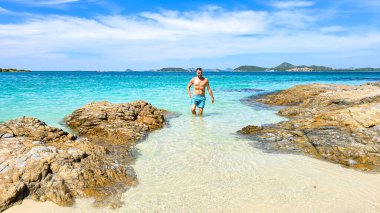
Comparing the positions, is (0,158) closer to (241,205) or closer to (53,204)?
(53,204)

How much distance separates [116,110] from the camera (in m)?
10.6

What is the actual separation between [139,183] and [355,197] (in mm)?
3727

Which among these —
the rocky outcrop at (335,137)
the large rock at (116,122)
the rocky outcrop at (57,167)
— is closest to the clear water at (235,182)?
the rocky outcrop at (57,167)

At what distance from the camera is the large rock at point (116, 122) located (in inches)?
347

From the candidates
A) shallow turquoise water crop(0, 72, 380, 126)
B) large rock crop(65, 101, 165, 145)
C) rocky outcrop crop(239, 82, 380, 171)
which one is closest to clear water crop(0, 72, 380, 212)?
rocky outcrop crop(239, 82, 380, 171)

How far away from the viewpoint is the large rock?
28.9 ft

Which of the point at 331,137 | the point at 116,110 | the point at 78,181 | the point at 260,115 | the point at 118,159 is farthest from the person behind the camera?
the point at 260,115

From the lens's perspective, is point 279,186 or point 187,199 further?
point 279,186

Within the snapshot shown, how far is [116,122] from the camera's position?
9.63m

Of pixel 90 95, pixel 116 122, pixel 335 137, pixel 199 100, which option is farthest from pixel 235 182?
pixel 90 95

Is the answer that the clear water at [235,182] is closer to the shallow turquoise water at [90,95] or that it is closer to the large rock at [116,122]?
the large rock at [116,122]

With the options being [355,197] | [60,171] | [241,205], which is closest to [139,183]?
[60,171]

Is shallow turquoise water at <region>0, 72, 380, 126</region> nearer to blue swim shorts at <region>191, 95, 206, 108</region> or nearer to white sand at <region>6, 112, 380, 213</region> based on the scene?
blue swim shorts at <region>191, 95, 206, 108</region>

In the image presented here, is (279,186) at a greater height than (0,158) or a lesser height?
lesser
